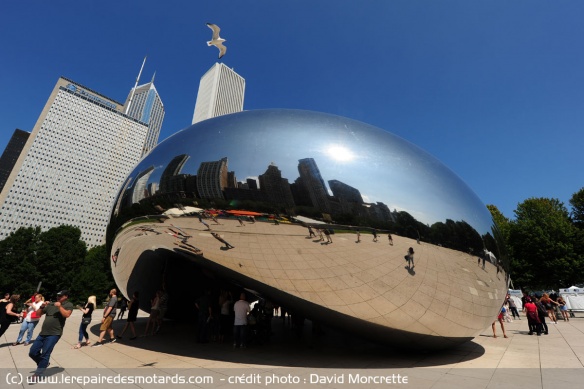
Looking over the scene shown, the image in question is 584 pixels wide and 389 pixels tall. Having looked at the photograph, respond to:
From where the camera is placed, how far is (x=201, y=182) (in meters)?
5.29

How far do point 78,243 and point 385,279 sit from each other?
61.8 meters

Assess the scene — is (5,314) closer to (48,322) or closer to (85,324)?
(85,324)

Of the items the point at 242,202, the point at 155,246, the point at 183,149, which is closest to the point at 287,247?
the point at 242,202

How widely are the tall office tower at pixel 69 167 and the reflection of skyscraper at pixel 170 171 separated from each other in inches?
5644

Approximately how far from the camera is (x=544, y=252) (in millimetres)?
30875

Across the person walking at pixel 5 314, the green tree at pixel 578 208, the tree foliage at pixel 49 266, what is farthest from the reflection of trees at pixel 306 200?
the tree foliage at pixel 49 266

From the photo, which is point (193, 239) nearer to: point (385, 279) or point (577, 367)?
point (385, 279)

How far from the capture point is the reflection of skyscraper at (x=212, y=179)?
17.0 feet

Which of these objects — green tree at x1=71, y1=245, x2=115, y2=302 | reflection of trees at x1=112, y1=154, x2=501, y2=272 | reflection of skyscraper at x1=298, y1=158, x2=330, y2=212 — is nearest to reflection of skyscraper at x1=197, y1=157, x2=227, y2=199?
reflection of trees at x1=112, y1=154, x2=501, y2=272

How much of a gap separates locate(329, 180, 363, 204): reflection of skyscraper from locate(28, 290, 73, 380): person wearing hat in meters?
5.32

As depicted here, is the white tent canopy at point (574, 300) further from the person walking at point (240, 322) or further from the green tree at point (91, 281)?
the green tree at point (91, 281)

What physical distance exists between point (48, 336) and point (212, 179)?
3953 millimetres

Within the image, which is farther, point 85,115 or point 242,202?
point 85,115

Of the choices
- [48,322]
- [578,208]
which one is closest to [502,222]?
Result: [578,208]
